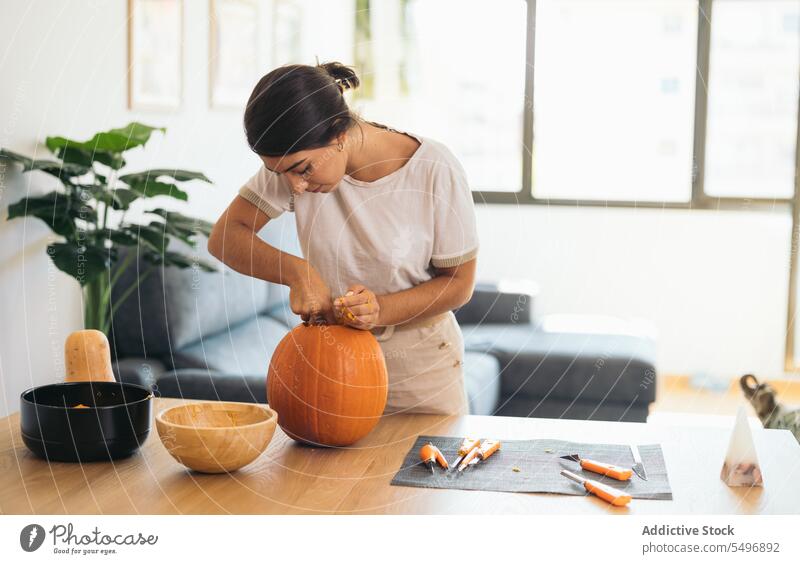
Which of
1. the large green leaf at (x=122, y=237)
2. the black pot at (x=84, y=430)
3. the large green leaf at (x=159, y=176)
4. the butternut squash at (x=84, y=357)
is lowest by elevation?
the black pot at (x=84, y=430)

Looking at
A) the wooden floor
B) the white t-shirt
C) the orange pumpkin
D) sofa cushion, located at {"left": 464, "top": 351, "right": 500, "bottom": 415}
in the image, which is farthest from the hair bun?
the wooden floor

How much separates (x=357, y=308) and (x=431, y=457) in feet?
0.93

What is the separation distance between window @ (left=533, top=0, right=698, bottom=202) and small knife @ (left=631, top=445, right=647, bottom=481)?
391 centimetres

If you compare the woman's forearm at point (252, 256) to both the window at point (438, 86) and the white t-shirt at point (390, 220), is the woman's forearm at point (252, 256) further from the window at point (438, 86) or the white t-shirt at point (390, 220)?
the window at point (438, 86)

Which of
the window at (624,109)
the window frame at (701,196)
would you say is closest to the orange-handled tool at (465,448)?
the window frame at (701,196)

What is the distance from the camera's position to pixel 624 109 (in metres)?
5.48

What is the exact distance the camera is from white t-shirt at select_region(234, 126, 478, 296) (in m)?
1.74

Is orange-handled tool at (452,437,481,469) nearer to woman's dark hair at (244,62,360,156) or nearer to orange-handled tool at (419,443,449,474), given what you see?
orange-handled tool at (419,443,449,474)

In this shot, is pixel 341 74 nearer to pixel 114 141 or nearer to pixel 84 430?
pixel 84 430

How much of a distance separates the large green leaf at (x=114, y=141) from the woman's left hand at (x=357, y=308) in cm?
122

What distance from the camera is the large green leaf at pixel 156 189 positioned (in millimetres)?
2551

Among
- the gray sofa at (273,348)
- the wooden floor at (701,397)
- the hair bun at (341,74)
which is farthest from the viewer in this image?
the wooden floor at (701,397)

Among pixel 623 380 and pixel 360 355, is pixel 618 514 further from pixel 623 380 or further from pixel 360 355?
pixel 623 380

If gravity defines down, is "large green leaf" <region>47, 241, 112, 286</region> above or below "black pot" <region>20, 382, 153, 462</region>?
above
